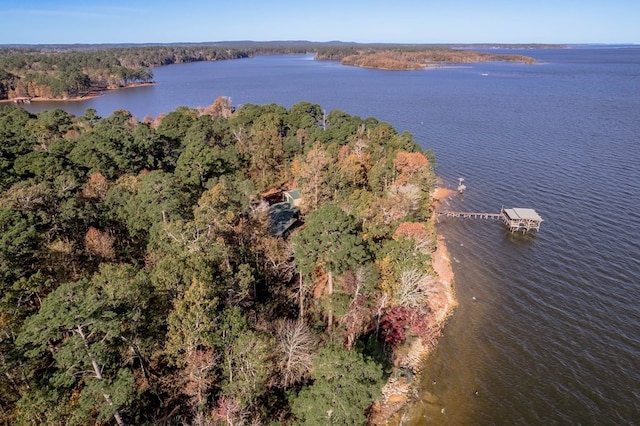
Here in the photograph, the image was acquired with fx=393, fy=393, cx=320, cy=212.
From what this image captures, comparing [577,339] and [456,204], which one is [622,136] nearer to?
[456,204]

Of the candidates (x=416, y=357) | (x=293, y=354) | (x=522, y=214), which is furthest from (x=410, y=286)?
(x=522, y=214)

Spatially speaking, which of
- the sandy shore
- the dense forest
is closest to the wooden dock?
the sandy shore

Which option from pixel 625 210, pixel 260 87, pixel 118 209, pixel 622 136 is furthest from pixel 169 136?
pixel 260 87

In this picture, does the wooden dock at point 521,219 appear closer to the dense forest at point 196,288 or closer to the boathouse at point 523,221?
the boathouse at point 523,221

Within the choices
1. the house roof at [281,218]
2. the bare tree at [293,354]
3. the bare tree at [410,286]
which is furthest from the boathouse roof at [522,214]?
the bare tree at [293,354]

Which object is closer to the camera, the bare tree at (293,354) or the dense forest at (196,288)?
the dense forest at (196,288)

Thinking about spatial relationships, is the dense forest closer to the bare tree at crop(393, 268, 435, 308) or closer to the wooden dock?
the bare tree at crop(393, 268, 435, 308)
